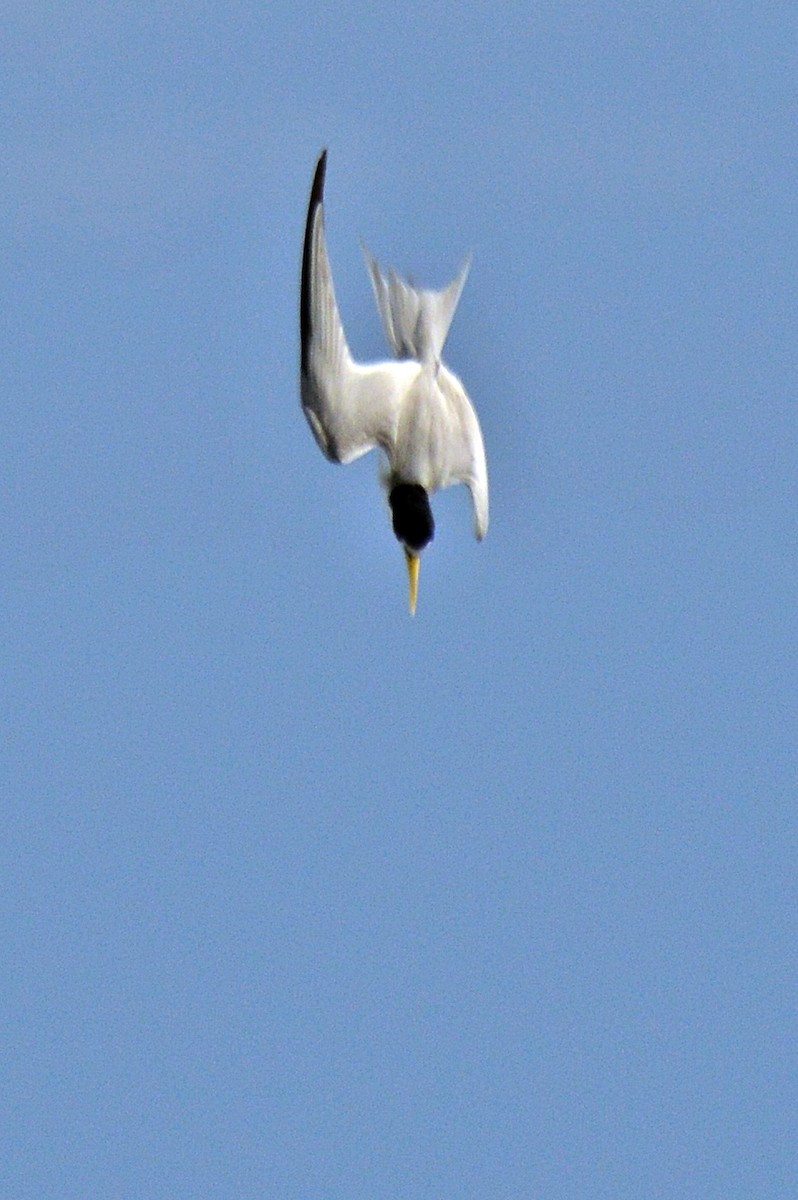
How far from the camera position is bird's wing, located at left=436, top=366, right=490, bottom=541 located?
2769 centimetres

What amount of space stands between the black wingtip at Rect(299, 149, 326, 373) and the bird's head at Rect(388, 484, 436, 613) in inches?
62.3

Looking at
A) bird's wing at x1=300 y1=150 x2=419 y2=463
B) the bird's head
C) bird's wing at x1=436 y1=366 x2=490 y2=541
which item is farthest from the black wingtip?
the bird's head

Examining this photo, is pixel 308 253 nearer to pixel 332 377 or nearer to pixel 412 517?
pixel 332 377

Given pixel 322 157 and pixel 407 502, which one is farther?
pixel 407 502

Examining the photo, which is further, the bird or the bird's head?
the bird's head

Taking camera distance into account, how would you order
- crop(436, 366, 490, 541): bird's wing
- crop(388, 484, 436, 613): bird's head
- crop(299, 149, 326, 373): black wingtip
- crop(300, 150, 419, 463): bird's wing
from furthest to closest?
crop(388, 484, 436, 613): bird's head → crop(436, 366, 490, 541): bird's wing → crop(300, 150, 419, 463): bird's wing → crop(299, 149, 326, 373): black wingtip

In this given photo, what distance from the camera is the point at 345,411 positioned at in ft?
88.5

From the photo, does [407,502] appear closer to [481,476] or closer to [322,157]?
[481,476]

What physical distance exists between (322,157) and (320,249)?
48 cm

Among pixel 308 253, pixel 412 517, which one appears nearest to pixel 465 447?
pixel 412 517

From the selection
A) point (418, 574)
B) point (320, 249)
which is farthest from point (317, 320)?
point (418, 574)

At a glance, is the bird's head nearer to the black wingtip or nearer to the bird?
the bird

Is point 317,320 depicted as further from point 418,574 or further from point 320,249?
point 418,574

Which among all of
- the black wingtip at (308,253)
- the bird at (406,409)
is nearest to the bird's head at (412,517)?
the bird at (406,409)
